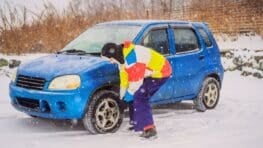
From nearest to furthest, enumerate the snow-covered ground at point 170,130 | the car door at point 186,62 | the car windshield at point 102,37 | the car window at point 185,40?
the snow-covered ground at point 170,130 < the car windshield at point 102,37 < the car door at point 186,62 < the car window at point 185,40

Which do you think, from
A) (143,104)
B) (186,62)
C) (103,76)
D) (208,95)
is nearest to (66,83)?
(103,76)

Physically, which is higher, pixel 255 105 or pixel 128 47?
pixel 128 47

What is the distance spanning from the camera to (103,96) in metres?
7.28

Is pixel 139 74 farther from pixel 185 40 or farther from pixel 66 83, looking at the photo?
pixel 185 40

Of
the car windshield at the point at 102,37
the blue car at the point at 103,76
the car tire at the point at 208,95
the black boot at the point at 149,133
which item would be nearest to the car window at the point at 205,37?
the blue car at the point at 103,76

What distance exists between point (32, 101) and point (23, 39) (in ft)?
29.8

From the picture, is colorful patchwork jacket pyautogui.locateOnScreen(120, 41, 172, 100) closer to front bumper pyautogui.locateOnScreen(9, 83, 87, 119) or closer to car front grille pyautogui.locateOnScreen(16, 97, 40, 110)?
front bumper pyautogui.locateOnScreen(9, 83, 87, 119)

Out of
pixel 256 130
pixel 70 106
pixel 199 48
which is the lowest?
pixel 256 130

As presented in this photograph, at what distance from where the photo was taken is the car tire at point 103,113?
7160mm

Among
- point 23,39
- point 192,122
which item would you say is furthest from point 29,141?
point 23,39

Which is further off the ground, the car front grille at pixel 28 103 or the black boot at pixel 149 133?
the car front grille at pixel 28 103

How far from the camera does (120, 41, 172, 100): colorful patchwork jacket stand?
6.80 meters

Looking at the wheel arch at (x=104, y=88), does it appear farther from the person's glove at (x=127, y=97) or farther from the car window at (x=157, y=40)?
the car window at (x=157, y=40)

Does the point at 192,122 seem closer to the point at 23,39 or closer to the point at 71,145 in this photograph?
the point at 71,145
